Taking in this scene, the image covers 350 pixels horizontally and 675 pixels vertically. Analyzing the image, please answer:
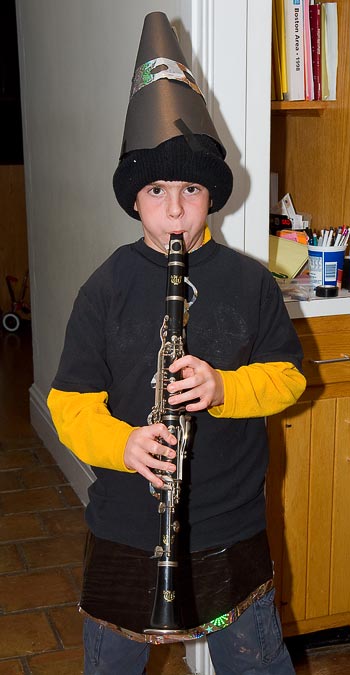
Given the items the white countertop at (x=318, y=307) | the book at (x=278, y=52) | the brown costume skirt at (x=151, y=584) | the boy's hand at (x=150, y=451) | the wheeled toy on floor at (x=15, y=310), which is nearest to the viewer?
the boy's hand at (x=150, y=451)

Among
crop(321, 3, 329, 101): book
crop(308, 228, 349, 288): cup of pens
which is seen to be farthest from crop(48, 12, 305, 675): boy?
crop(321, 3, 329, 101): book

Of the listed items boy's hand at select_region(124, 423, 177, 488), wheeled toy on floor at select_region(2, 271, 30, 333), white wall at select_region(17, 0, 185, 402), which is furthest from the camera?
wheeled toy on floor at select_region(2, 271, 30, 333)

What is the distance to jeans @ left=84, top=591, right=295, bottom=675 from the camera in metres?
1.53

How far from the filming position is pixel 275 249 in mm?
2264

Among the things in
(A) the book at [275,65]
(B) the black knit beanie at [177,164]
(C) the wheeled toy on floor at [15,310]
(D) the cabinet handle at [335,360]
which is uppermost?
(A) the book at [275,65]

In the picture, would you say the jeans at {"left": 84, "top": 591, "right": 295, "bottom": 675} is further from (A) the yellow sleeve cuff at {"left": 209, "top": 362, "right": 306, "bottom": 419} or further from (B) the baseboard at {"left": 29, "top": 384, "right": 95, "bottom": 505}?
(B) the baseboard at {"left": 29, "top": 384, "right": 95, "bottom": 505}

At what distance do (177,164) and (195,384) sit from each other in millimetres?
329

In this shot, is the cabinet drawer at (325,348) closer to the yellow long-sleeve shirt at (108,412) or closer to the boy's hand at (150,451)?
the yellow long-sleeve shirt at (108,412)

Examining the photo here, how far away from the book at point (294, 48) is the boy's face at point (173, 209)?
2.76 ft

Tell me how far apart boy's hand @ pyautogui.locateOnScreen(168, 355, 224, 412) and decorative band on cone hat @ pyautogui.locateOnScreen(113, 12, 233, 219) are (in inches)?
11.1

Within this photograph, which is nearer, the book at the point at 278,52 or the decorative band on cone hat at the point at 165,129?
the decorative band on cone hat at the point at 165,129

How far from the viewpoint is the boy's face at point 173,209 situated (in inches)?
55.6

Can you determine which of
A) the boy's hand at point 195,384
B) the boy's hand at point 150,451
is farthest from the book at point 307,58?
the boy's hand at point 150,451

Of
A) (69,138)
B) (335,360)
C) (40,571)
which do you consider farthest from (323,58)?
(40,571)
